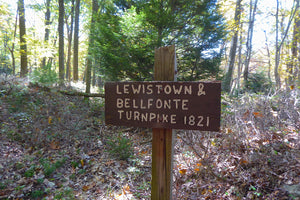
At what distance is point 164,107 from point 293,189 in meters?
2.29

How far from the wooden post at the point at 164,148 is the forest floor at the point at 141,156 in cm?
126

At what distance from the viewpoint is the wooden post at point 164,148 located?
6.19 feet

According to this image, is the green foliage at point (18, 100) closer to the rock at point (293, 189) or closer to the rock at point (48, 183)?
the rock at point (48, 183)

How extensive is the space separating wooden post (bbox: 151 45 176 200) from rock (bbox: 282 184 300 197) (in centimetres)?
180

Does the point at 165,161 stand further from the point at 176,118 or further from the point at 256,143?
the point at 256,143

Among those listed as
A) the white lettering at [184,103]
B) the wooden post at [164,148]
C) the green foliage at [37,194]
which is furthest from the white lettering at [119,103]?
the green foliage at [37,194]

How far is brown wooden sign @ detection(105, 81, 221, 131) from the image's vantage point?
166cm

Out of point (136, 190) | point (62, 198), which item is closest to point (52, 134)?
point (62, 198)

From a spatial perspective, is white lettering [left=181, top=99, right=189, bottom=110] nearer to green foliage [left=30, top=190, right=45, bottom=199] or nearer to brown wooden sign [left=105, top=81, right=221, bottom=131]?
brown wooden sign [left=105, top=81, right=221, bottom=131]

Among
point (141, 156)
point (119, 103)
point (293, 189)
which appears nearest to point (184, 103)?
A: point (119, 103)

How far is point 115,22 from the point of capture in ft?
20.8

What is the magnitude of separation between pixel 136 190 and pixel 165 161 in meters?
2.10

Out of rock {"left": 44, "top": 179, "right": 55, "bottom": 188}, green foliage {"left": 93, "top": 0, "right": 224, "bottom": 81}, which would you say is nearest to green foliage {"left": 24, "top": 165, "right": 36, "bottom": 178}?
rock {"left": 44, "top": 179, "right": 55, "bottom": 188}

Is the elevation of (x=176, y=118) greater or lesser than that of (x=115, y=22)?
lesser
